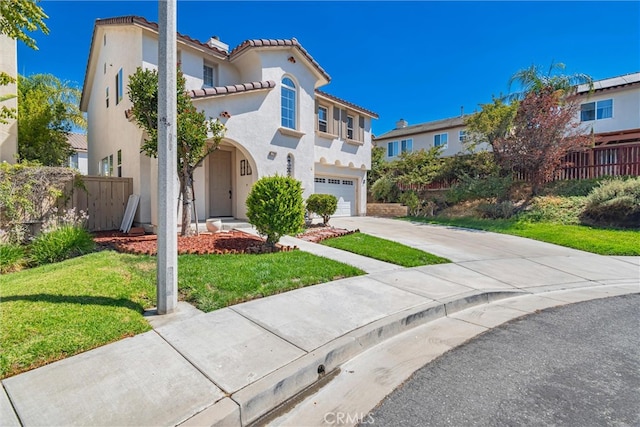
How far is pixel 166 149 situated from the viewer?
4156 mm

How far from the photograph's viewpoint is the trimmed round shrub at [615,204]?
12.2 m

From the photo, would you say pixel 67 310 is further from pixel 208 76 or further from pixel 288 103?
pixel 208 76

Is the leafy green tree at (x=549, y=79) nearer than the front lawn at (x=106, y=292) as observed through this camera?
No

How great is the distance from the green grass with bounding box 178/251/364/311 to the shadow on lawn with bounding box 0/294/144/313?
0.72 m

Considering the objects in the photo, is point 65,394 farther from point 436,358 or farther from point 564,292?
point 564,292

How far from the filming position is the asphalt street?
2.60 meters

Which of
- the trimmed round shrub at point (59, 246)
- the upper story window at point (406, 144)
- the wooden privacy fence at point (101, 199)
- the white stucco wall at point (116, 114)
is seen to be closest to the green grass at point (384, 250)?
the trimmed round shrub at point (59, 246)

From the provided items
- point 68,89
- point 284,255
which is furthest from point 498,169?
point 68,89

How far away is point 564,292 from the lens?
612 cm

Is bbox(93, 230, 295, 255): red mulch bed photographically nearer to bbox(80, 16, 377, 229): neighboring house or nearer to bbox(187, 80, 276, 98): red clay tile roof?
bbox(80, 16, 377, 229): neighboring house

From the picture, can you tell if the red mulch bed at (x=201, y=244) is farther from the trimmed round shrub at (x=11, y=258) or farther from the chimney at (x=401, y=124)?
the chimney at (x=401, y=124)

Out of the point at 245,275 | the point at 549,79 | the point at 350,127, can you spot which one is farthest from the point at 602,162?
the point at 245,275

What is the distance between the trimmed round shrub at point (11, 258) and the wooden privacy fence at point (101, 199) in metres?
3.04

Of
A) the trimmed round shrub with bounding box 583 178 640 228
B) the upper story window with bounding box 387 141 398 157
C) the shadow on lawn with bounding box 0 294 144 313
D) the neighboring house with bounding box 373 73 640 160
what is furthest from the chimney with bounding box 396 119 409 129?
the shadow on lawn with bounding box 0 294 144 313
